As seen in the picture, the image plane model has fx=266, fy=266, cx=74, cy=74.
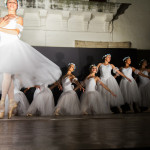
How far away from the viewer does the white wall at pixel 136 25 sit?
774cm

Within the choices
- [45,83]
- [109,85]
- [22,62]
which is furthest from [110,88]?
[22,62]

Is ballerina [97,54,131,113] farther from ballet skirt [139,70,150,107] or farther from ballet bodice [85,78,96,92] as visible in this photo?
→ ballet skirt [139,70,150,107]

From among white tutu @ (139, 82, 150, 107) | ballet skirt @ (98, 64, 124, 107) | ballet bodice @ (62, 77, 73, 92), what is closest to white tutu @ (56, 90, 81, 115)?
ballet bodice @ (62, 77, 73, 92)

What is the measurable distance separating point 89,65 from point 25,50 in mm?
3681

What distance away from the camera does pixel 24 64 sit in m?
3.22

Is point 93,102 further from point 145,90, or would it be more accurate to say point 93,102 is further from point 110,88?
point 145,90

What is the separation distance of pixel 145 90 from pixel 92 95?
1.64 m

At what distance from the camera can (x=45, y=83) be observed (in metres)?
3.85

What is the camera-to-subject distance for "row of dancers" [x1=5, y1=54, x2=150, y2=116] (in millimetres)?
5570

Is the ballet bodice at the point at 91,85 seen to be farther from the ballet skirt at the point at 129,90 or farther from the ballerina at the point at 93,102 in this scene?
the ballet skirt at the point at 129,90

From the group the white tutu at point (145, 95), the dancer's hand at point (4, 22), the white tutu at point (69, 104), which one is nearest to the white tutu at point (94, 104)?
→ the white tutu at point (69, 104)

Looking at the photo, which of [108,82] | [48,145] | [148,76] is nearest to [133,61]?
[148,76]

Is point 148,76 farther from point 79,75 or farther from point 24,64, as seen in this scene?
point 24,64

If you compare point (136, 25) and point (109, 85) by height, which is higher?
point (136, 25)
